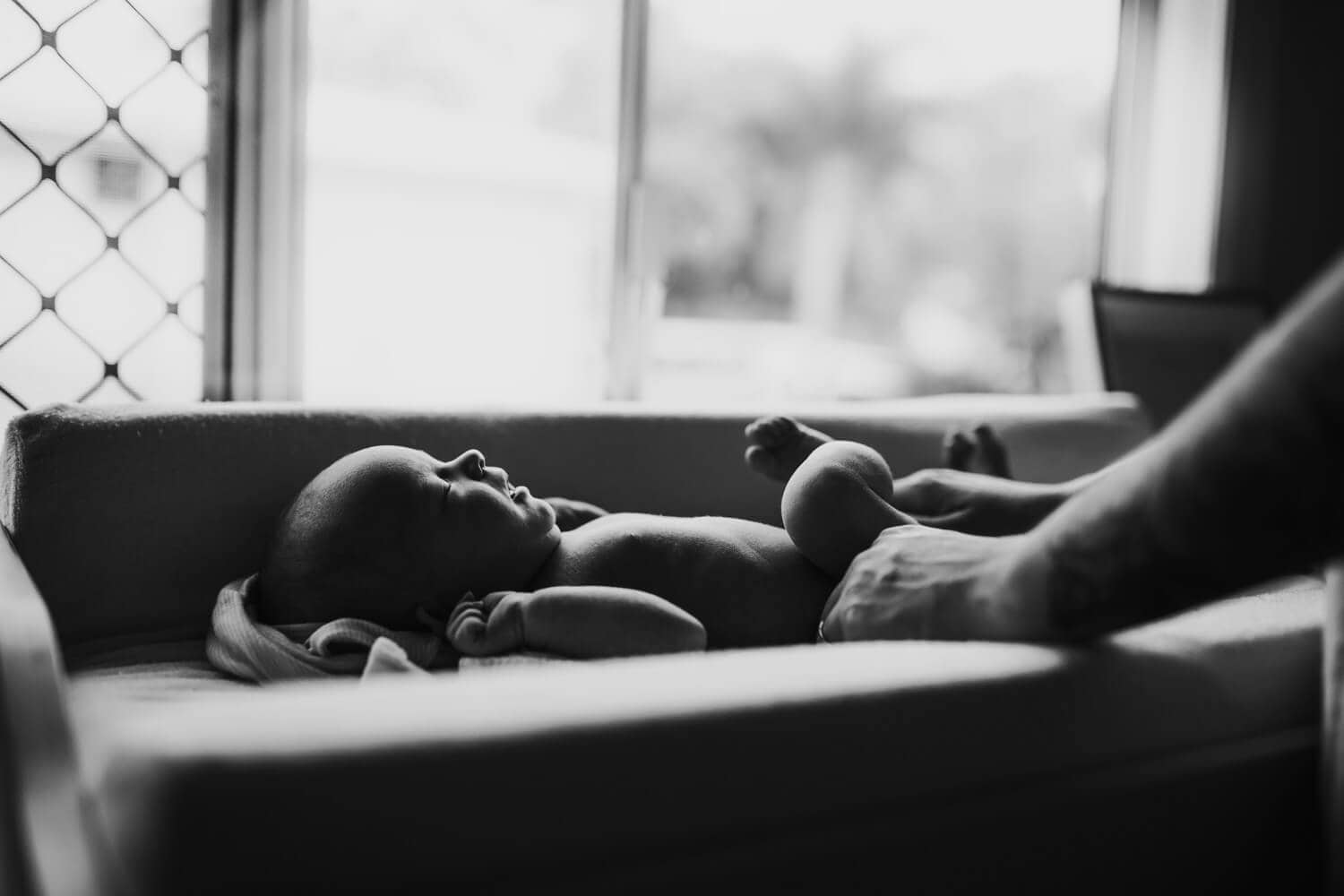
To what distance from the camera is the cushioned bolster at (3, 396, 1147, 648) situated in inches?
45.1

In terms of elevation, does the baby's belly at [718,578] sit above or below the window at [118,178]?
below

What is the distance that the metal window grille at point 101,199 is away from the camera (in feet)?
5.52

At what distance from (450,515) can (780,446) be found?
46 centimetres

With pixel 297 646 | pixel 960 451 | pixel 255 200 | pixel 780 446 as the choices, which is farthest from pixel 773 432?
pixel 255 200

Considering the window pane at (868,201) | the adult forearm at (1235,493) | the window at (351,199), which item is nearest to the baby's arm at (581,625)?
the adult forearm at (1235,493)

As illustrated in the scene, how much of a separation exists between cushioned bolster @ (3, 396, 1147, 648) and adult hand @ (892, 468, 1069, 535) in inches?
9.6

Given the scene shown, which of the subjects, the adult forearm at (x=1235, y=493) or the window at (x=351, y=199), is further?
the window at (x=351, y=199)

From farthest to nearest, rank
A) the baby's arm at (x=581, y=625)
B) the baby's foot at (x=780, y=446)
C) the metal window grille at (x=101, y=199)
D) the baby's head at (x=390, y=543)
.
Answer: the metal window grille at (x=101, y=199) → the baby's foot at (x=780, y=446) → the baby's head at (x=390, y=543) → the baby's arm at (x=581, y=625)

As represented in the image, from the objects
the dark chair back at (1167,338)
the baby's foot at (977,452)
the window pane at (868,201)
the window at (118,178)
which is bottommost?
the baby's foot at (977,452)

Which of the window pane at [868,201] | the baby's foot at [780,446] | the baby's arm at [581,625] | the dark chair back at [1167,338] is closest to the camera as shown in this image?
the baby's arm at [581,625]

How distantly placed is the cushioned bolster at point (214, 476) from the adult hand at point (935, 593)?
1.57 feet

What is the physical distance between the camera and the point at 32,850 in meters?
0.58

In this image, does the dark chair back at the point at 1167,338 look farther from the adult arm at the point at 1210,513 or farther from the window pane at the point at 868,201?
the window pane at the point at 868,201

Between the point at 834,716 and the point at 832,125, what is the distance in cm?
747
